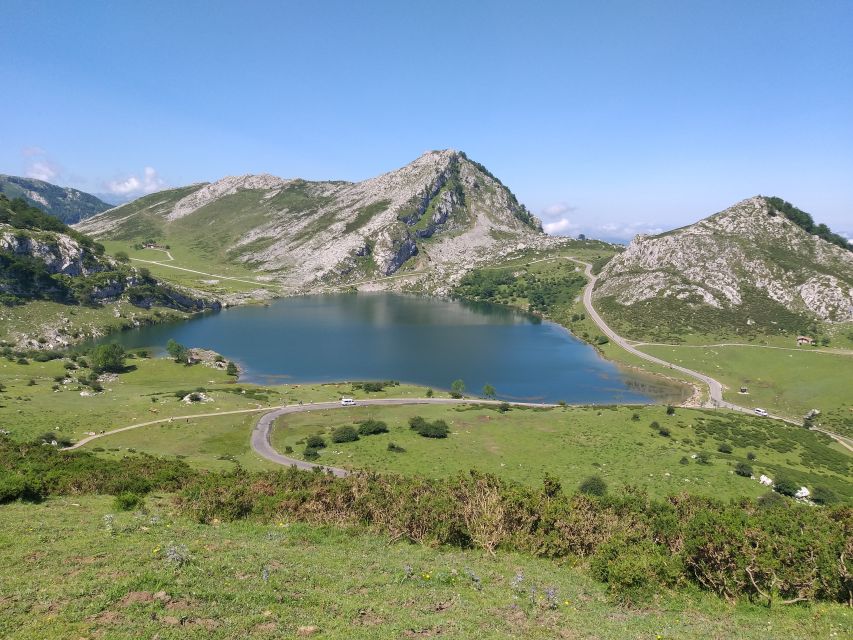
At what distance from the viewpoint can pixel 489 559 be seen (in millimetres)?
23656

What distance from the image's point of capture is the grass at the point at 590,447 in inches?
2088

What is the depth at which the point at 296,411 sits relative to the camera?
258ft

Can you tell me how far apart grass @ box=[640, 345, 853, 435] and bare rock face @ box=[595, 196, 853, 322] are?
120 ft

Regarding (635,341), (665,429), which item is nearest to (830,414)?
(665,429)

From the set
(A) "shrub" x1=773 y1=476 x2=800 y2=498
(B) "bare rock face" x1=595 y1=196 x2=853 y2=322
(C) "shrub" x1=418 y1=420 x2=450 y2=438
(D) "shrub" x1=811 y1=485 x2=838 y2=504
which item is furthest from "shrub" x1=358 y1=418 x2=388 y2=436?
(B) "bare rock face" x1=595 y1=196 x2=853 y2=322

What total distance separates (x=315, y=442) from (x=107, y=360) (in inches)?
2795

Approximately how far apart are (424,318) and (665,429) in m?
130

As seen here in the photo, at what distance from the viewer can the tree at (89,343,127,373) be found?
10425 centimetres

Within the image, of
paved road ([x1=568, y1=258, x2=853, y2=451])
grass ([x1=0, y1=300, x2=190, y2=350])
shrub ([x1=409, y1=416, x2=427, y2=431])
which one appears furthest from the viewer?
grass ([x1=0, y1=300, x2=190, y2=350])

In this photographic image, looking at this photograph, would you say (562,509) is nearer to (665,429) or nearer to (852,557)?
(852,557)

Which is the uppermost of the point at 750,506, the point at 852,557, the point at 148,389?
the point at 852,557

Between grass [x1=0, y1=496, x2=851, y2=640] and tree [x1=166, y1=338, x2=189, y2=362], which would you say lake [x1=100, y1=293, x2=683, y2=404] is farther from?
grass [x1=0, y1=496, x2=851, y2=640]

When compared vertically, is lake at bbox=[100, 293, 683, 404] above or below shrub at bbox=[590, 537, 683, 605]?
below

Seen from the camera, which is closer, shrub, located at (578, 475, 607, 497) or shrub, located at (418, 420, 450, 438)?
shrub, located at (578, 475, 607, 497)
